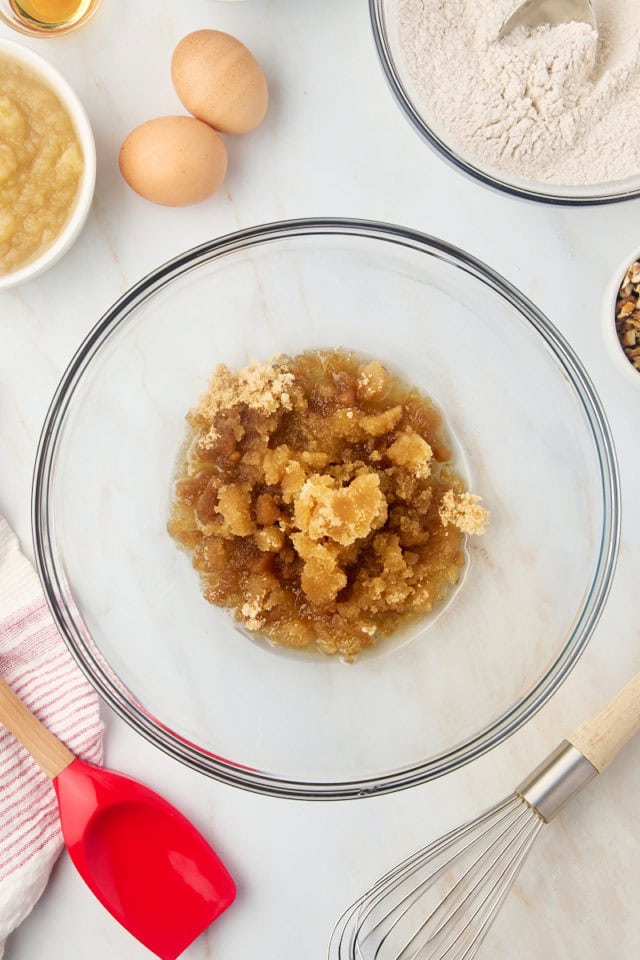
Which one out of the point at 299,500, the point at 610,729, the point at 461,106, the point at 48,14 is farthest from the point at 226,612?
the point at 48,14

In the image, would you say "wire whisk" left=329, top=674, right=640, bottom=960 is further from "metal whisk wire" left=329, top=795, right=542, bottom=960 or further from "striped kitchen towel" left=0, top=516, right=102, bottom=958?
"striped kitchen towel" left=0, top=516, right=102, bottom=958

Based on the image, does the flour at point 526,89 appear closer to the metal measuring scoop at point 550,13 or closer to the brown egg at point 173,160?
the metal measuring scoop at point 550,13

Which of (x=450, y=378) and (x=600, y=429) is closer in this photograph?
(x=600, y=429)

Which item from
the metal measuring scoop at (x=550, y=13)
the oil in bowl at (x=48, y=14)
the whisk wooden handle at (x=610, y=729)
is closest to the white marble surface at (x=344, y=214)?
the oil in bowl at (x=48, y=14)

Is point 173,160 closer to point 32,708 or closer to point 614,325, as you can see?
point 614,325

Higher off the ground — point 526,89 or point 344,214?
point 344,214

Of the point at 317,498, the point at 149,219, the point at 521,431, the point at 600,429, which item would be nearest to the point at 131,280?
the point at 149,219

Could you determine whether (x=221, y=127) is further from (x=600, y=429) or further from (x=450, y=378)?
(x=600, y=429)
